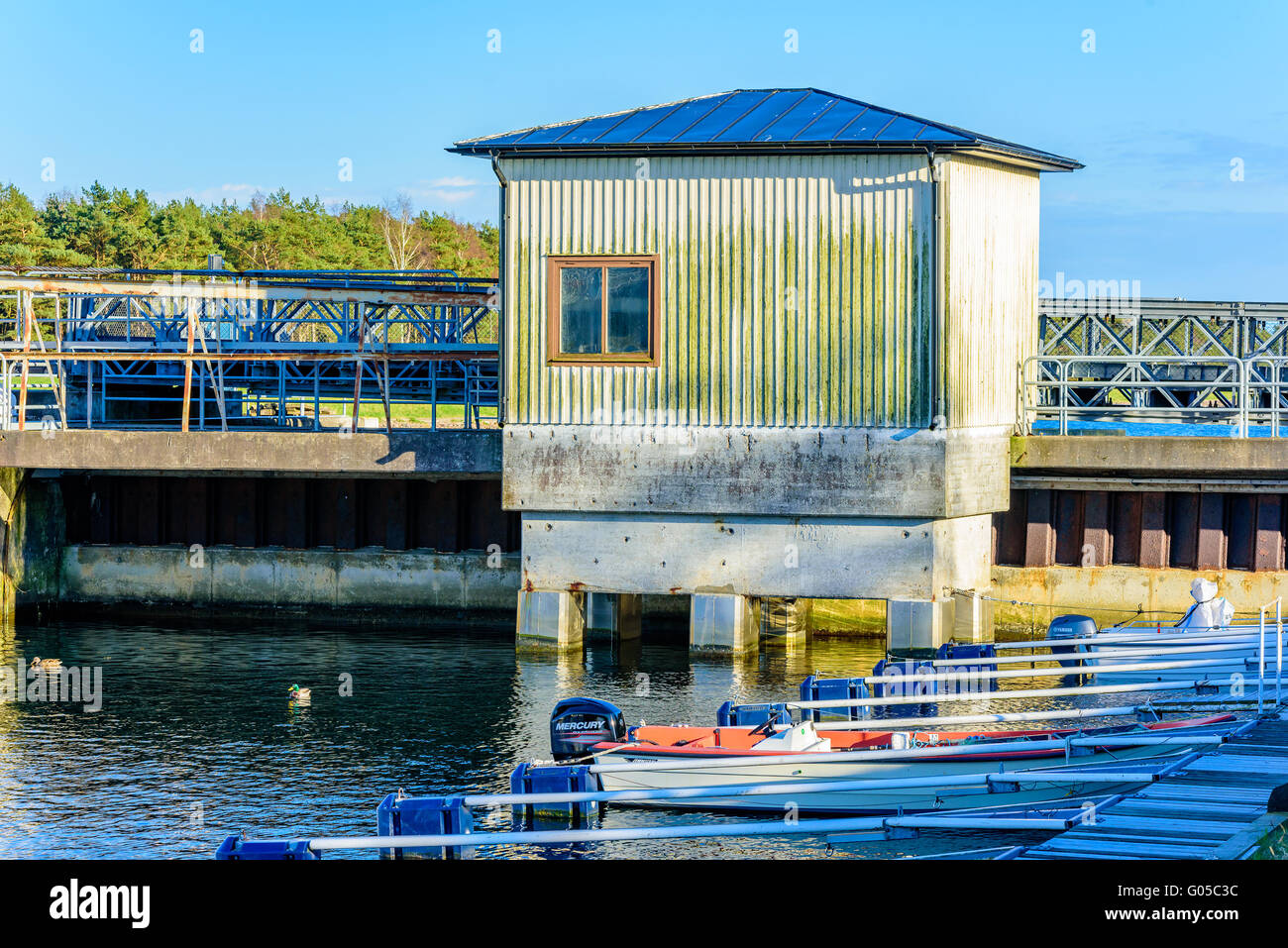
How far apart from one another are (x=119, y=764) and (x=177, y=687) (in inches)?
194

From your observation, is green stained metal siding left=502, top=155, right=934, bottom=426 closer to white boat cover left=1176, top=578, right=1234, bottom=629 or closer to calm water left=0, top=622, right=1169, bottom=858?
calm water left=0, top=622, right=1169, bottom=858

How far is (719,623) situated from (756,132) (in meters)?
7.63

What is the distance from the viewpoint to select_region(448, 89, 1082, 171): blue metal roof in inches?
942

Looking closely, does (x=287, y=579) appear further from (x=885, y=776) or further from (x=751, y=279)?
(x=885, y=776)

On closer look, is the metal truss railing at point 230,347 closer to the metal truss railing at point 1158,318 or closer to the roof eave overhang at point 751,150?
the roof eave overhang at point 751,150

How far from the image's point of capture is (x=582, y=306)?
25.0 m

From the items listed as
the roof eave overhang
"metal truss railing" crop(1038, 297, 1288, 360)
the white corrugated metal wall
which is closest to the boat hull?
the white corrugated metal wall

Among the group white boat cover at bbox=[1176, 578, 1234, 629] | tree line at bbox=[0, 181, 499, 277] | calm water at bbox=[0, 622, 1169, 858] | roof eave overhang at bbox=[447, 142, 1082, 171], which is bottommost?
calm water at bbox=[0, 622, 1169, 858]

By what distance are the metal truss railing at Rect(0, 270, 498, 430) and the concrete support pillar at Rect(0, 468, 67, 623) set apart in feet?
4.60

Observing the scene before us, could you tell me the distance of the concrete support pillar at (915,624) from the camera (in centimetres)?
2414

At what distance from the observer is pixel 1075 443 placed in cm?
2589

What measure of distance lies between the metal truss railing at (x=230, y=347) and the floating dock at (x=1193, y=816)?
17.1 meters

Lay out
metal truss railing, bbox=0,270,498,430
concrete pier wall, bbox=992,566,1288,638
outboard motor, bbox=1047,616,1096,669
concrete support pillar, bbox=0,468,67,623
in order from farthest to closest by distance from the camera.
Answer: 1. concrete support pillar, bbox=0,468,67,623
2. metal truss railing, bbox=0,270,498,430
3. concrete pier wall, bbox=992,566,1288,638
4. outboard motor, bbox=1047,616,1096,669

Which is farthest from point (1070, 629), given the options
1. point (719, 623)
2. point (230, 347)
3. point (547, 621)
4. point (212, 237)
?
point (212, 237)
